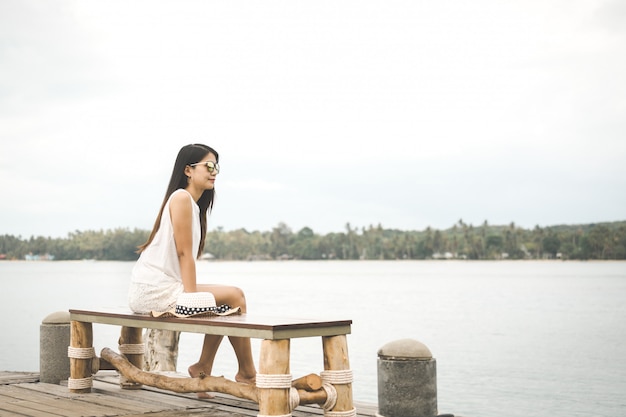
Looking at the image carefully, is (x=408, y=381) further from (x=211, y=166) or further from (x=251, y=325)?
(x=211, y=166)

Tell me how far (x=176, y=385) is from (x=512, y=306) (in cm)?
5384

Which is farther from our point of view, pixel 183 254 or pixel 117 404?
pixel 117 404

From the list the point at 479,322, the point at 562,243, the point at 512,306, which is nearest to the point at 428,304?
the point at 512,306

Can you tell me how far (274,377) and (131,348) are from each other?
2.56m

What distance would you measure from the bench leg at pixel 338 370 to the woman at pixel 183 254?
95 centimetres

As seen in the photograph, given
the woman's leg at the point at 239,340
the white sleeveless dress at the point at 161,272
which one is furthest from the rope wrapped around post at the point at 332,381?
the white sleeveless dress at the point at 161,272

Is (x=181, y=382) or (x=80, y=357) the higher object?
(x=80, y=357)

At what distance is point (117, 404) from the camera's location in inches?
261

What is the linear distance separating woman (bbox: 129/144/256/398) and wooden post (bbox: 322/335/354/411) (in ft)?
3.14

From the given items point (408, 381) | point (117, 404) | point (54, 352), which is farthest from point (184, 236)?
point (54, 352)

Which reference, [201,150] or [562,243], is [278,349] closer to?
[201,150]

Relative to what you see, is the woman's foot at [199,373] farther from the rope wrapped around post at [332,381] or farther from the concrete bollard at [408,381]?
the concrete bollard at [408,381]

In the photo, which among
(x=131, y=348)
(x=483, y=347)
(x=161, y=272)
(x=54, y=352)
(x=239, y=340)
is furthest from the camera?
(x=483, y=347)

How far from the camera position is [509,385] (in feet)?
76.9
